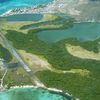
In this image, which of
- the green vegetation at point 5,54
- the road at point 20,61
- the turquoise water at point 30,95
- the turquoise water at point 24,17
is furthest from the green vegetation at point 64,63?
the turquoise water at point 24,17

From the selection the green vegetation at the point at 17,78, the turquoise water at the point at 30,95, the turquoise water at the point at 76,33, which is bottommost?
the turquoise water at the point at 76,33

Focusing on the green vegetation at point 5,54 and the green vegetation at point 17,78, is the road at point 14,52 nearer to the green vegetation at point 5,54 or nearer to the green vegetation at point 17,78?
the green vegetation at point 5,54

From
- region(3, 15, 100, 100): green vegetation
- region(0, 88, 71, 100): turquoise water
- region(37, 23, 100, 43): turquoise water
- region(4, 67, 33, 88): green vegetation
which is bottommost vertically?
region(37, 23, 100, 43): turquoise water

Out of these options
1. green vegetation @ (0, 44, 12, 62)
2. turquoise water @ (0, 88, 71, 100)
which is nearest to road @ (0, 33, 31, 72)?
green vegetation @ (0, 44, 12, 62)

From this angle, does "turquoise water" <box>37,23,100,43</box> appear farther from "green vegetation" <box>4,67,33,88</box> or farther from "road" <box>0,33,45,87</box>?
"green vegetation" <box>4,67,33,88</box>

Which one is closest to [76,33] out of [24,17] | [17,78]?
[24,17]
